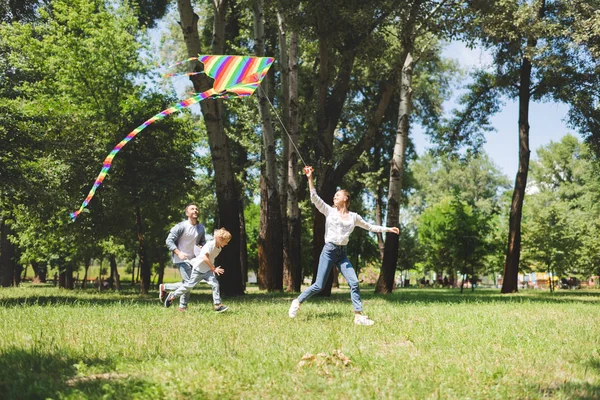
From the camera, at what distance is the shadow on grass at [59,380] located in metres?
4.77

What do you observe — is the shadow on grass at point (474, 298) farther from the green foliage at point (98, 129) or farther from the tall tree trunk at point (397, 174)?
the green foliage at point (98, 129)

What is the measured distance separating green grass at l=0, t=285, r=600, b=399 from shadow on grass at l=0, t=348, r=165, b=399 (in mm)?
11

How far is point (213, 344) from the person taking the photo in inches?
272

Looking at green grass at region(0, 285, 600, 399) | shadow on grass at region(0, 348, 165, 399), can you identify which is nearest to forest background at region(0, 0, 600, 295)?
green grass at region(0, 285, 600, 399)

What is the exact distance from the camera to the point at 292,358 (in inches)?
243

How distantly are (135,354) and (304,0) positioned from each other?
1242 cm

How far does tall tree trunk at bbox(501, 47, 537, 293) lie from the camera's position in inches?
1001

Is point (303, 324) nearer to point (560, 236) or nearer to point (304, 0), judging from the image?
point (304, 0)

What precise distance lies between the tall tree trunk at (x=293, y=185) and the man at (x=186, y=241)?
877cm

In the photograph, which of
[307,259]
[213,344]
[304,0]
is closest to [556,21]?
[304,0]

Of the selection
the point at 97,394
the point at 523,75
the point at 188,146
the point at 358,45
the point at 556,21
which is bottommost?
the point at 97,394

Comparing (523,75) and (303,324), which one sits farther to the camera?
(523,75)

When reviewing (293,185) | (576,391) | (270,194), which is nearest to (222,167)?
(293,185)

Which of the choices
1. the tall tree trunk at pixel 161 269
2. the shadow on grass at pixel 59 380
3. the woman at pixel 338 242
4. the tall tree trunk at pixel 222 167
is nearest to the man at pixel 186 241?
the woman at pixel 338 242
